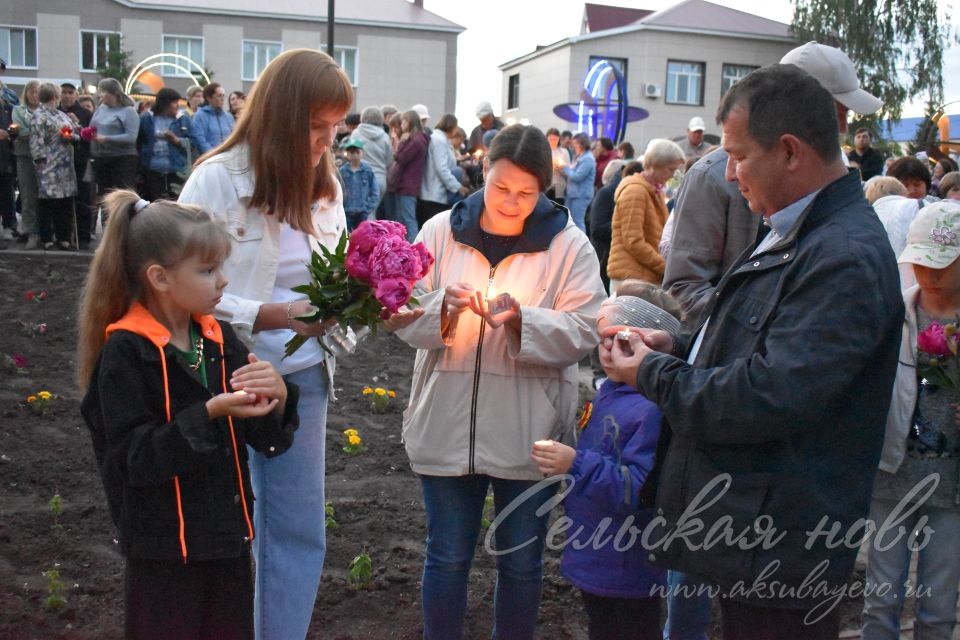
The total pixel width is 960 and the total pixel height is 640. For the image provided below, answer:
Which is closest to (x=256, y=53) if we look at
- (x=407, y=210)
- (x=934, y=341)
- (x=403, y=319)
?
(x=407, y=210)

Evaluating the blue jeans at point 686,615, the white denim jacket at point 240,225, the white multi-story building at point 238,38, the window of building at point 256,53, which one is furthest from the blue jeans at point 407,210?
the window of building at point 256,53

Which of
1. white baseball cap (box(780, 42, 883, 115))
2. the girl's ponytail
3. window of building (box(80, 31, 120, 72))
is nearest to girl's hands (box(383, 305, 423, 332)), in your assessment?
the girl's ponytail

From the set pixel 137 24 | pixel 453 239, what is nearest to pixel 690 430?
pixel 453 239

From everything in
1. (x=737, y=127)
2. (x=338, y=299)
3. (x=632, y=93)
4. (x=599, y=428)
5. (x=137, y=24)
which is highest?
(x=137, y=24)

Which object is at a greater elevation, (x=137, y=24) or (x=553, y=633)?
(x=137, y=24)

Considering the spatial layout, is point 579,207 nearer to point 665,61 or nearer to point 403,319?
point 403,319

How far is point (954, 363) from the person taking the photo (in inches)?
137

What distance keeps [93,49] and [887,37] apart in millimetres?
36458

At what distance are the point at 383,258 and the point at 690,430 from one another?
1044mm

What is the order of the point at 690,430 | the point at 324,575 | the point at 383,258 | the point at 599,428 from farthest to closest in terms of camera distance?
the point at 324,575 → the point at 599,428 → the point at 383,258 → the point at 690,430

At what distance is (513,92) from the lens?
48.0m

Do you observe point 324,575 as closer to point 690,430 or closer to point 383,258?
point 383,258

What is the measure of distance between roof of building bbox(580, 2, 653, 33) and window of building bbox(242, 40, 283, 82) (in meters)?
15.4

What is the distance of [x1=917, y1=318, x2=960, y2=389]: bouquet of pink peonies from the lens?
3.49 meters
